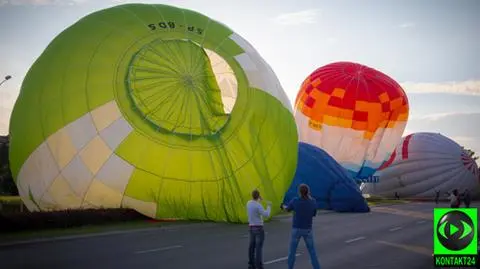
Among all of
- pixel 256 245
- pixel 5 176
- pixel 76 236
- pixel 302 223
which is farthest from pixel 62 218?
pixel 5 176

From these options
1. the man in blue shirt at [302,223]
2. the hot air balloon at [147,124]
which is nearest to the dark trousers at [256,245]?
the man in blue shirt at [302,223]

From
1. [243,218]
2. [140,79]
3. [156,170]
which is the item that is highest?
[140,79]

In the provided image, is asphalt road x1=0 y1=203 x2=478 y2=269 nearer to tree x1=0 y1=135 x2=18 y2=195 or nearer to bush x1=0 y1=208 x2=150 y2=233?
bush x1=0 y1=208 x2=150 y2=233

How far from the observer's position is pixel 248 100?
23516 millimetres

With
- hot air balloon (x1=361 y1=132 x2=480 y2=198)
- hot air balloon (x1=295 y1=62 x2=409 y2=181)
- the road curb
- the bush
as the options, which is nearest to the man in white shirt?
the road curb

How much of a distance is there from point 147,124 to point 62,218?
4.36 metres

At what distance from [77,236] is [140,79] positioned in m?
6.60

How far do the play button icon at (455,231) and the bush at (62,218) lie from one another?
523 inches

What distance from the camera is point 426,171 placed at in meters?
59.4

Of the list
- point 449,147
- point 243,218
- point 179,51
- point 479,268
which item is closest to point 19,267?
point 479,268

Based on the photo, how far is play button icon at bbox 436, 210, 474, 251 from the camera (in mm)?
8172

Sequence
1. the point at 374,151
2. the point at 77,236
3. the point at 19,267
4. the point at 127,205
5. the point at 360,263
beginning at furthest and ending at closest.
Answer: the point at 374,151, the point at 127,205, the point at 77,236, the point at 360,263, the point at 19,267

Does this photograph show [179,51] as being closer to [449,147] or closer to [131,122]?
[131,122]

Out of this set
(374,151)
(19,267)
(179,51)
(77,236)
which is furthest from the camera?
(374,151)
